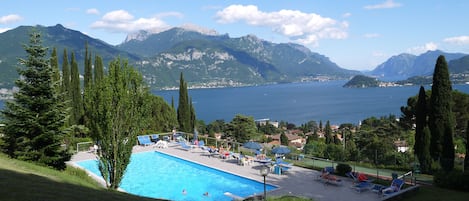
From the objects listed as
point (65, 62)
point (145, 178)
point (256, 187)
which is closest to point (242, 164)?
point (256, 187)

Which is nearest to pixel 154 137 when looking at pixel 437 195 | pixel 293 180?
pixel 293 180

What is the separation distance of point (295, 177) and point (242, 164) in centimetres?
343

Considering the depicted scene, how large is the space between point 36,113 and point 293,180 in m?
9.69

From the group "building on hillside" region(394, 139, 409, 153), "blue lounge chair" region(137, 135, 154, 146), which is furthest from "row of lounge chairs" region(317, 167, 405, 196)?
"building on hillside" region(394, 139, 409, 153)

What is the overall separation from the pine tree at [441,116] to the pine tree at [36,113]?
50.6 feet

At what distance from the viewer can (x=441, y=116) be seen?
16.1m

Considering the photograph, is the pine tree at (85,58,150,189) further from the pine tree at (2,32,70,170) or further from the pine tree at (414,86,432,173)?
the pine tree at (414,86,432,173)

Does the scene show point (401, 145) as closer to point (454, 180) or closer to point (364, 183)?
point (454, 180)

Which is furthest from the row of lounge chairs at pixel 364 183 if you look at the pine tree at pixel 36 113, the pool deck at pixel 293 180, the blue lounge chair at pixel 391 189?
the pine tree at pixel 36 113

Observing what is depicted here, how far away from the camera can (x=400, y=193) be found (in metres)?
11.2

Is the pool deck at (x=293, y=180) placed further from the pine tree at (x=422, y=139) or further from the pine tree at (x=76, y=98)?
the pine tree at (x=76, y=98)

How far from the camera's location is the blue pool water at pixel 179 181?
13.9 metres

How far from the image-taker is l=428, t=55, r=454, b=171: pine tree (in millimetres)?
15648

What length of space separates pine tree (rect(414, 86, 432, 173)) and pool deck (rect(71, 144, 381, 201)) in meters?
4.12
